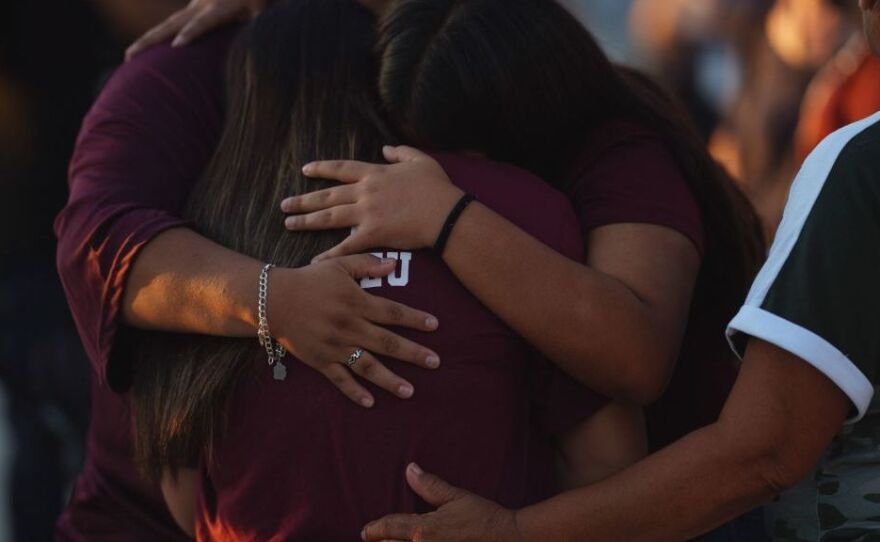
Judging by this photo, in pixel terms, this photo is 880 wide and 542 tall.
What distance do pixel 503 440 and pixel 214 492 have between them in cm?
45

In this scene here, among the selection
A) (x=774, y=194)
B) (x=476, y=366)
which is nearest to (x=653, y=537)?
(x=476, y=366)

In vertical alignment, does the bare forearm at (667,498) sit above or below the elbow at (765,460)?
below

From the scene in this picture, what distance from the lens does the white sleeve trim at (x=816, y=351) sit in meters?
1.51

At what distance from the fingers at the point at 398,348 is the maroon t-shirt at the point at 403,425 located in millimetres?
16

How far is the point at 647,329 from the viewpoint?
182cm

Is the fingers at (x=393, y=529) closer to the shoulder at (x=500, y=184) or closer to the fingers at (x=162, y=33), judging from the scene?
the shoulder at (x=500, y=184)

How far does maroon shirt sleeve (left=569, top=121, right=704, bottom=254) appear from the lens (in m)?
1.90

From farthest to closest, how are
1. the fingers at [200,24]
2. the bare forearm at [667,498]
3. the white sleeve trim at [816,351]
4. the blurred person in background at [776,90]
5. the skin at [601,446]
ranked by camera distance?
the blurred person in background at [776,90]
the fingers at [200,24]
the skin at [601,446]
the bare forearm at [667,498]
the white sleeve trim at [816,351]

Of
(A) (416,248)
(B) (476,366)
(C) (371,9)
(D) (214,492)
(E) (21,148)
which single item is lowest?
(E) (21,148)

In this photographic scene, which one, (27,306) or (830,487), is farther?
(27,306)

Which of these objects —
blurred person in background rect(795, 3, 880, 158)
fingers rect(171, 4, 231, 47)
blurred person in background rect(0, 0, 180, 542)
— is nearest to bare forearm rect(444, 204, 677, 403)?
fingers rect(171, 4, 231, 47)

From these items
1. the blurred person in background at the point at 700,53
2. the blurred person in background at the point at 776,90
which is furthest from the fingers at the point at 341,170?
the blurred person in background at the point at 700,53

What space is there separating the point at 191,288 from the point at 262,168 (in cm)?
20

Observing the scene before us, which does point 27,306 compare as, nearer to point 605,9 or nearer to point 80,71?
point 80,71
